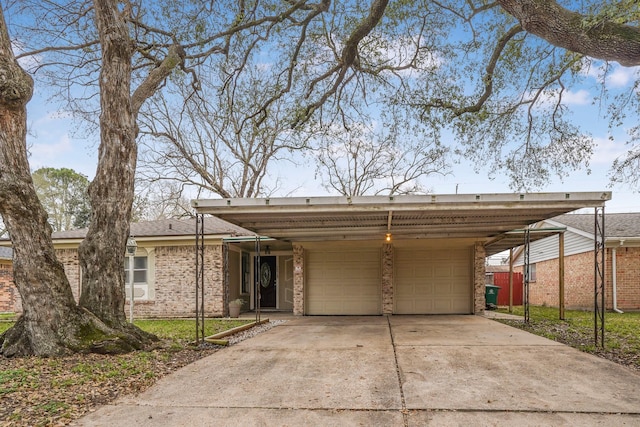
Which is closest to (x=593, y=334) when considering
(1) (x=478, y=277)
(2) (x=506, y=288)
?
(1) (x=478, y=277)

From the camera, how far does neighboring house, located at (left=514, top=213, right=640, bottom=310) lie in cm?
1416

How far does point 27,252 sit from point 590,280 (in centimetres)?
1639

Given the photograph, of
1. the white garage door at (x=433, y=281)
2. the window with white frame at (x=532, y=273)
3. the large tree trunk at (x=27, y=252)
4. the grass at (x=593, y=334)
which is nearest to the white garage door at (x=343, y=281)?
the white garage door at (x=433, y=281)

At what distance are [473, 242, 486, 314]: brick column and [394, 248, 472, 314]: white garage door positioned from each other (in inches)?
9.0

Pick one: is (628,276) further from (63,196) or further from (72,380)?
(63,196)

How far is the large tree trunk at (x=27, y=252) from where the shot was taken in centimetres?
601

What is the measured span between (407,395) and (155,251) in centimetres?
1100

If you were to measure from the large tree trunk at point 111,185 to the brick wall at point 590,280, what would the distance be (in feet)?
48.4

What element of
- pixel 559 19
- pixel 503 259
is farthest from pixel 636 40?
pixel 503 259

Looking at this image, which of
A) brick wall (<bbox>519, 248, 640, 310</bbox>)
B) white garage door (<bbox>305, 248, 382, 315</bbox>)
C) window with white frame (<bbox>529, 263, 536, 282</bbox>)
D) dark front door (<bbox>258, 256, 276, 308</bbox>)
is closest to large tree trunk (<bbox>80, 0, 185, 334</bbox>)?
white garage door (<bbox>305, 248, 382, 315</bbox>)

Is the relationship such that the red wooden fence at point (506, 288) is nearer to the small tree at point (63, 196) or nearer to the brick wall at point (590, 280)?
the brick wall at point (590, 280)

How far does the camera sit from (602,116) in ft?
29.6

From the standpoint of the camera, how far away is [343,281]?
13.1 m

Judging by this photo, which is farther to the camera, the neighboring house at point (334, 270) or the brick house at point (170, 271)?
the brick house at point (170, 271)
